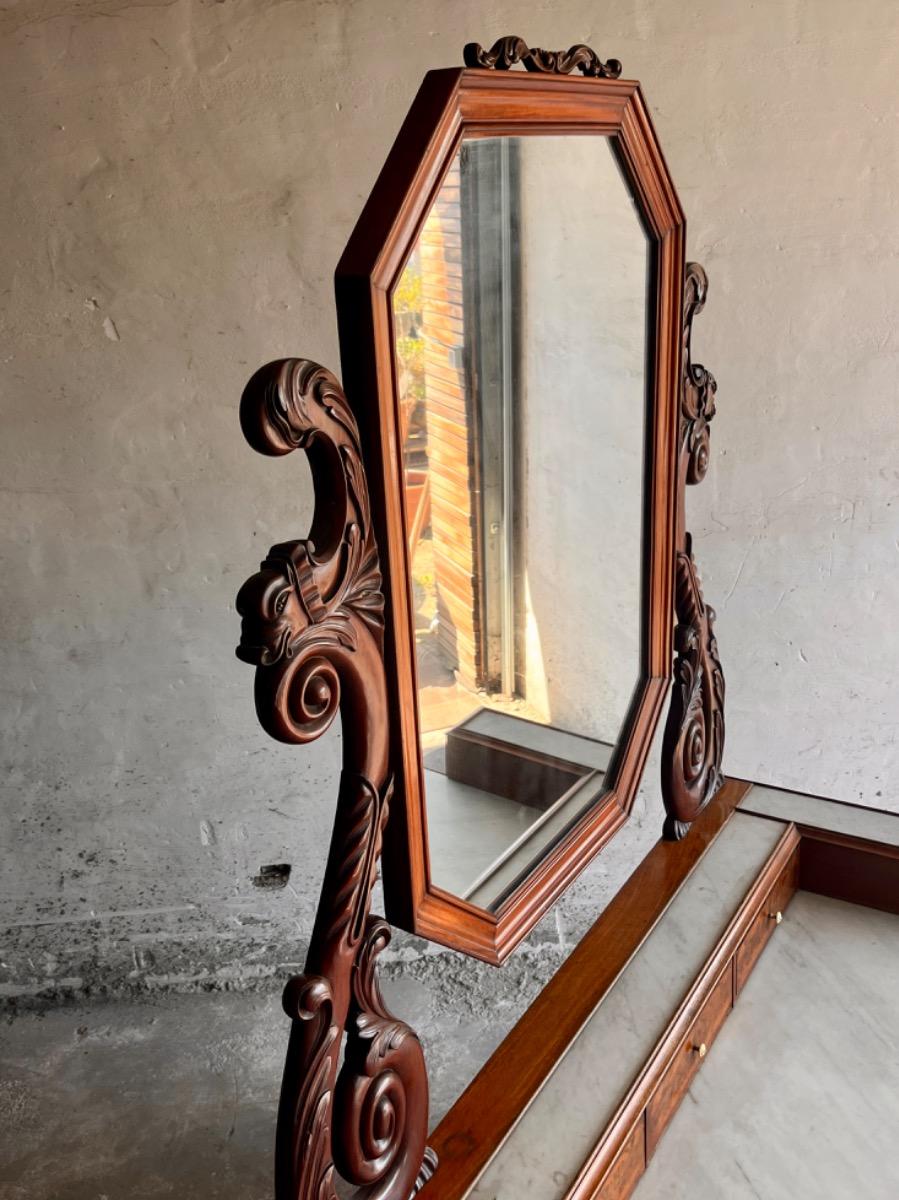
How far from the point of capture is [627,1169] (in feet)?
2.91

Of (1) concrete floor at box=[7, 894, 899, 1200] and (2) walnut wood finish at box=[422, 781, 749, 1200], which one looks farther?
(1) concrete floor at box=[7, 894, 899, 1200]

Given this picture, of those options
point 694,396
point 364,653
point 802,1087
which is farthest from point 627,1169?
point 694,396

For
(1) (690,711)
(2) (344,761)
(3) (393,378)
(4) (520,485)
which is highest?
(3) (393,378)

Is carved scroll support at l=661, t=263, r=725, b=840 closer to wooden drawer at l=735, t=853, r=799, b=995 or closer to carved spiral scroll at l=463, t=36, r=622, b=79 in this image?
wooden drawer at l=735, t=853, r=799, b=995

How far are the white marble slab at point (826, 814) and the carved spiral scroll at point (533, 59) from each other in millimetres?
853

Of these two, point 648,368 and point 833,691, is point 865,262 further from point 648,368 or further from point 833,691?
point 648,368

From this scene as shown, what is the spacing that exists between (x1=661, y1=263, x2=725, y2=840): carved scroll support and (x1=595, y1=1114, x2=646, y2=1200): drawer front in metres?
0.42

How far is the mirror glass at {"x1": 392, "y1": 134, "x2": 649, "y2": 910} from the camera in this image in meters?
0.80

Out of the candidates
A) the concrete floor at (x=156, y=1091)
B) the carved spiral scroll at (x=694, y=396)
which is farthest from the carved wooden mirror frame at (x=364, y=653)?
the concrete floor at (x=156, y=1091)

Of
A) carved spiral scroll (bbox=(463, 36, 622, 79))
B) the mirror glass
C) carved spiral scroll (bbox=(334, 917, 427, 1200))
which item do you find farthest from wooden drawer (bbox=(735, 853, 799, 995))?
carved spiral scroll (bbox=(463, 36, 622, 79))

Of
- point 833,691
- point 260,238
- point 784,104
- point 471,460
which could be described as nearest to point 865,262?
point 784,104

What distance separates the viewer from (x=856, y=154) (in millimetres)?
1941

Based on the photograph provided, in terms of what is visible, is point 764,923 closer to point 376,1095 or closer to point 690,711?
point 690,711

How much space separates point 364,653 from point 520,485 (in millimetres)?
284
